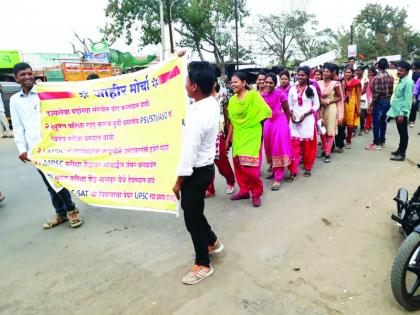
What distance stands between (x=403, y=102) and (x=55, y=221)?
17.9ft

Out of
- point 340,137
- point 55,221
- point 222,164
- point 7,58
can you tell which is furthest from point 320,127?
point 7,58

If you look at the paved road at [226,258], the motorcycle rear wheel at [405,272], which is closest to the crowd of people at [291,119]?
the paved road at [226,258]

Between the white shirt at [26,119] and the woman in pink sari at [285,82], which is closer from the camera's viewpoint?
the white shirt at [26,119]

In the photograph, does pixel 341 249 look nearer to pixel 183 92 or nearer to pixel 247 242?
pixel 247 242

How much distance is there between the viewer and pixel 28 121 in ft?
12.0

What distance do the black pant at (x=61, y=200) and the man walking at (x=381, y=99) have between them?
18.4ft

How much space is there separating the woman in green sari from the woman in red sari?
368cm

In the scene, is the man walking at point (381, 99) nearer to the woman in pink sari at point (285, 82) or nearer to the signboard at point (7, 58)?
the woman in pink sari at point (285, 82)

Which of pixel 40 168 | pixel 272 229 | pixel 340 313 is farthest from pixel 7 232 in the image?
pixel 340 313

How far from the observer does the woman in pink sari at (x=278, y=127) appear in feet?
15.5

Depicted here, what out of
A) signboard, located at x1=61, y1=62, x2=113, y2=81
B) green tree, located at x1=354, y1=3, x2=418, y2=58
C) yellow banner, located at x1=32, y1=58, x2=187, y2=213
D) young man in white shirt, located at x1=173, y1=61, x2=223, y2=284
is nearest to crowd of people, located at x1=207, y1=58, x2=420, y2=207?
yellow banner, located at x1=32, y1=58, x2=187, y2=213

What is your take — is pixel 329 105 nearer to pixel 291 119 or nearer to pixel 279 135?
pixel 291 119

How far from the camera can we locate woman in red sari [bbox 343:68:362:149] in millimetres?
7121

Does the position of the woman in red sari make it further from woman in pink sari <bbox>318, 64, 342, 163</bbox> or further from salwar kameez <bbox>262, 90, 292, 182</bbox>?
salwar kameez <bbox>262, 90, 292, 182</bbox>
